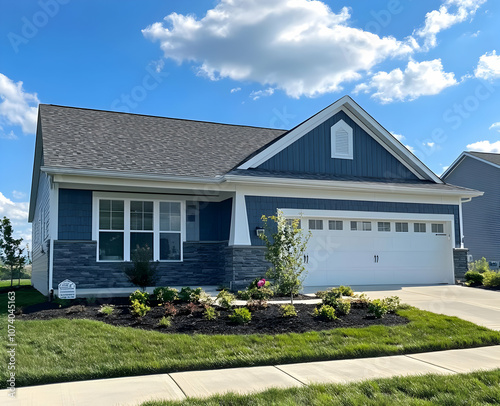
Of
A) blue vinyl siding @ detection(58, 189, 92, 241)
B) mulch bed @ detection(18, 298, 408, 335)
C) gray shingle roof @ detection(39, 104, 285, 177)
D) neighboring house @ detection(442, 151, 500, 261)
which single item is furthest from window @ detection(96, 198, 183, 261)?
neighboring house @ detection(442, 151, 500, 261)

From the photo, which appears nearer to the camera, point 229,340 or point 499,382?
point 499,382

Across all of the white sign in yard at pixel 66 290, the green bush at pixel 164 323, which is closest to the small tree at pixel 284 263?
the green bush at pixel 164 323

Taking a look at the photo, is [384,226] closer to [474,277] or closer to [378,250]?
[378,250]

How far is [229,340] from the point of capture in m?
7.43

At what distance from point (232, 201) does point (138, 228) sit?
2.89 meters

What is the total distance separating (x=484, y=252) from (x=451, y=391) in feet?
74.8

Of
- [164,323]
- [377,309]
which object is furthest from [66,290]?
[377,309]

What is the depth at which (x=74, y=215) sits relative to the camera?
13172 mm

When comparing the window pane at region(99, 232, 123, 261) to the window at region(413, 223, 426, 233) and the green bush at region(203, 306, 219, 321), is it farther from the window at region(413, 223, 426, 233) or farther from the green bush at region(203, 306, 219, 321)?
the window at region(413, 223, 426, 233)

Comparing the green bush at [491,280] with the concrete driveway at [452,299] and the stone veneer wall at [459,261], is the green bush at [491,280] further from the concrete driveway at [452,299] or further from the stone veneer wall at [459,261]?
the stone veneer wall at [459,261]

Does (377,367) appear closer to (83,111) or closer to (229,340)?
(229,340)

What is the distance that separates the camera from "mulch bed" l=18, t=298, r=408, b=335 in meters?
8.20

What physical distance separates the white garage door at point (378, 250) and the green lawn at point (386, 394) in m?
9.00

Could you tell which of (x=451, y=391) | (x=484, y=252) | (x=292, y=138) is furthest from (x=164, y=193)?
(x=484, y=252)
